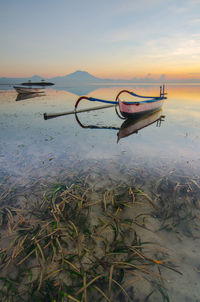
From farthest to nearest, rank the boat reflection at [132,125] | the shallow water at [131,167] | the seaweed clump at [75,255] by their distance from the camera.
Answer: the boat reflection at [132,125], the shallow water at [131,167], the seaweed clump at [75,255]

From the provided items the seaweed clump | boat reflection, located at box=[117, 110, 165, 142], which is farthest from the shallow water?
boat reflection, located at box=[117, 110, 165, 142]

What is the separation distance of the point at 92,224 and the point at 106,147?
17.1 feet

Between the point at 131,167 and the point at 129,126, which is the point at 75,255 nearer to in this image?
the point at 131,167

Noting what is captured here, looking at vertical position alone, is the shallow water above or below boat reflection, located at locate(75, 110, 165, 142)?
below

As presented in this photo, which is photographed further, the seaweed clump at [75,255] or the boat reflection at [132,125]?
the boat reflection at [132,125]

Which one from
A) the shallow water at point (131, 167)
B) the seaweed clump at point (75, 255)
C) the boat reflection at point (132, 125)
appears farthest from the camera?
the boat reflection at point (132, 125)

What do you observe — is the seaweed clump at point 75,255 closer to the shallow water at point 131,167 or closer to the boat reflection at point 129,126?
the shallow water at point 131,167

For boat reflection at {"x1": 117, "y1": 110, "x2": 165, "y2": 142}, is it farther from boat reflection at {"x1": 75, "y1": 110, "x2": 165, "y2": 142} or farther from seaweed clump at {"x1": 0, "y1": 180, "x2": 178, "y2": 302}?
seaweed clump at {"x1": 0, "y1": 180, "x2": 178, "y2": 302}

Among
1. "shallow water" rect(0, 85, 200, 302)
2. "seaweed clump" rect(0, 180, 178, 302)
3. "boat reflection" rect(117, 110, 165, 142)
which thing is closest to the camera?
"seaweed clump" rect(0, 180, 178, 302)

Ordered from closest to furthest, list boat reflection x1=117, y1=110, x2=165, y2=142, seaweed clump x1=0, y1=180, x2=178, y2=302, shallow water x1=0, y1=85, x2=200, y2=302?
1. seaweed clump x1=0, y1=180, x2=178, y2=302
2. shallow water x1=0, y1=85, x2=200, y2=302
3. boat reflection x1=117, y1=110, x2=165, y2=142

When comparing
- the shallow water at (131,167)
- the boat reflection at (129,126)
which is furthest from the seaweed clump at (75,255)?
the boat reflection at (129,126)

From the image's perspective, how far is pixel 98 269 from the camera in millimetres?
2408

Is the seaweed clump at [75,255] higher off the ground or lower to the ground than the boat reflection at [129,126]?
lower

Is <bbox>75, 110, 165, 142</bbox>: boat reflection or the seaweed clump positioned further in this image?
<bbox>75, 110, 165, 142</bbox>: boat reflection
